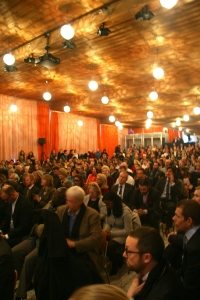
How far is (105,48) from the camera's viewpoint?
7941 mm

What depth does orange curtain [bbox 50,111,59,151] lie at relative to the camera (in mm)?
18234

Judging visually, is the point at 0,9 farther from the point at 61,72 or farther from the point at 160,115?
the point at 160,115

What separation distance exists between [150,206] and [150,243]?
164 inches

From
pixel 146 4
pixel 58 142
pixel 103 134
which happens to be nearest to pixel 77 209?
pixel 146 4

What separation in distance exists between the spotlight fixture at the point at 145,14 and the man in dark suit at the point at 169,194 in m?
3.36

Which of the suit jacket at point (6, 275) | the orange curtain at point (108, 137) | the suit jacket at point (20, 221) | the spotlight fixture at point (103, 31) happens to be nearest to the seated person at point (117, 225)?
the suit jacket at point (20, 221)

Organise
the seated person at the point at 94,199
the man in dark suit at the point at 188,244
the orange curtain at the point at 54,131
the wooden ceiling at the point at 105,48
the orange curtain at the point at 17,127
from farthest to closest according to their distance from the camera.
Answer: the orange curtain at the point at 54,131, the orange curtain at the point at 17,127, the wooden ceiling at the point at 105,48, the seated person at the point at 94,199, the man in dark suit at the point at 188,244

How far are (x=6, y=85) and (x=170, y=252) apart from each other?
10677 millimetres

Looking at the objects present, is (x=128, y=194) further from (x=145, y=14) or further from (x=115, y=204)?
(x=145, y=14)

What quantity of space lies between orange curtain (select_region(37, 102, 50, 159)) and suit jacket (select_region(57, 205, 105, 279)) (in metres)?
13.1

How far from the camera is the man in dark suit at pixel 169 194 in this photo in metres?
A: 6.94

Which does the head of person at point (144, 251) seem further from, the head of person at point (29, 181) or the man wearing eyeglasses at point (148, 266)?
the head of person at point (29, 181)

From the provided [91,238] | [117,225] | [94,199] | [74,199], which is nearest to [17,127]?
[94,199]

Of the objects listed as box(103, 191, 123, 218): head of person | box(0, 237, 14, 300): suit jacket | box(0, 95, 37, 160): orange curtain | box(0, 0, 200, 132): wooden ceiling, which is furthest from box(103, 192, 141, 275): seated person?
box(0, 95, 37, 160): orange curtain
